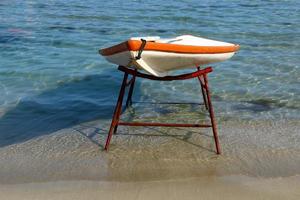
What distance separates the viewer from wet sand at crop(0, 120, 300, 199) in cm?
466

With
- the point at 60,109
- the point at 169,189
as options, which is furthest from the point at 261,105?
the point at 169,189

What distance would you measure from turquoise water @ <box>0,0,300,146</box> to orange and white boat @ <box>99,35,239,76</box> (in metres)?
1.63

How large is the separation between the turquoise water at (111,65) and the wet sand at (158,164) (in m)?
0.55

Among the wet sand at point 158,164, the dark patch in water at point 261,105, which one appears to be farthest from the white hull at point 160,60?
the dark patch in water at point 261,105

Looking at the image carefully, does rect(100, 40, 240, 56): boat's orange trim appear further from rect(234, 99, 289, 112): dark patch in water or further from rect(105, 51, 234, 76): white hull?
rect(234, 99, 289, 112): dark patch in water

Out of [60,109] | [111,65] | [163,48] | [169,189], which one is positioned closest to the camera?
[169,189]

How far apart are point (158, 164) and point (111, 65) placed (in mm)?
4835

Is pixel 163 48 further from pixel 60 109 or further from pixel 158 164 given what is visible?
pixel 60 109

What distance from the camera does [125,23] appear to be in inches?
583

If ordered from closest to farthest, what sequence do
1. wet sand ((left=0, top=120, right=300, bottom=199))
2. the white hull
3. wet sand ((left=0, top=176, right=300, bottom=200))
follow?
wet sand ((left=0, top=176, right=300, bottom=200)) → wet sand ((left=0, top=120, right=300, bottom=199)) → the white hull

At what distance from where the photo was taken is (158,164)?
17.3 feet

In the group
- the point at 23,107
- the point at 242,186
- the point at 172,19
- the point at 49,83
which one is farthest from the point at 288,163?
the point at 172,19

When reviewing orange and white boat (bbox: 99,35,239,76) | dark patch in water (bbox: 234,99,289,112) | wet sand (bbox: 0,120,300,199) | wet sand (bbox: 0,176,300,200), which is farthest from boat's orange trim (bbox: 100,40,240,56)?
dark patch in water (bbox: 234,99,289,112)

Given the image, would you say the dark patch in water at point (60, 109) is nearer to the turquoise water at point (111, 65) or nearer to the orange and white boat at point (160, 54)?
the turquoise water at point (111, 65)
